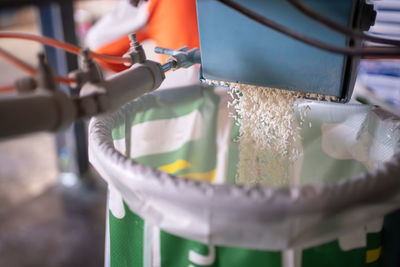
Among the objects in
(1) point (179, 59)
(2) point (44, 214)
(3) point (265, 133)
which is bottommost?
(2) point (44, 214)

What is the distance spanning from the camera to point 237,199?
394 millimetres

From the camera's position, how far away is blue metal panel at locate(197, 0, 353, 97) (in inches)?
19.7

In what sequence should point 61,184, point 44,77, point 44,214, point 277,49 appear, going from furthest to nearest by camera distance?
point 61,184, point 44,214, point 277,49, point 44,77

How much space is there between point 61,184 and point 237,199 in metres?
1.57

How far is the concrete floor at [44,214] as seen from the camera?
1.37 metres

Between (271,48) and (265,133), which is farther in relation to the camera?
(265,133)

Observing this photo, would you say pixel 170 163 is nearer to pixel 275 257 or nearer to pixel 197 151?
pixel 197 151

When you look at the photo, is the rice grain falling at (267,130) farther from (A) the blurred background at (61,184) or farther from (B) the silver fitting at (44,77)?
(A) the blurred background at (61,184)

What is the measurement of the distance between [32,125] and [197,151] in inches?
22.2

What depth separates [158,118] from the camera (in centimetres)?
79

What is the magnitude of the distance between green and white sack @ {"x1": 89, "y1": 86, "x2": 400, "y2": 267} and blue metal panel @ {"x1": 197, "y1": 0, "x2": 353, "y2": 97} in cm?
16

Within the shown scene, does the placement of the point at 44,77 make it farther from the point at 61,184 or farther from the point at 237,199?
the point at 61,184

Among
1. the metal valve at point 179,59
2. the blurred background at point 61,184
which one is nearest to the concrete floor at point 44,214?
the blurred background at point 61,184

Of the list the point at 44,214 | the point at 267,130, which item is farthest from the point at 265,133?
the point at 44,214
